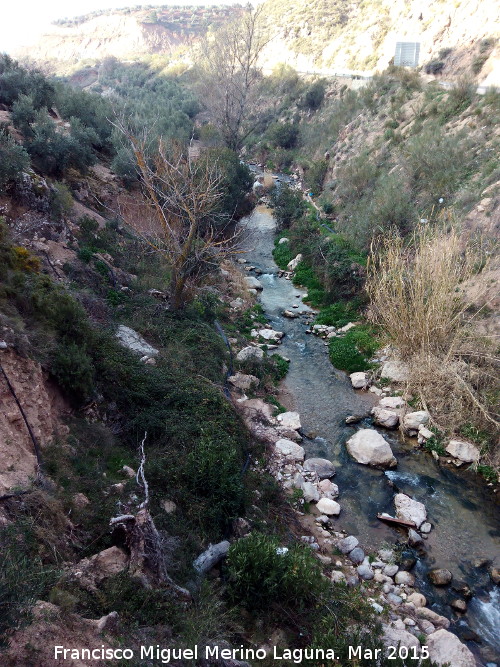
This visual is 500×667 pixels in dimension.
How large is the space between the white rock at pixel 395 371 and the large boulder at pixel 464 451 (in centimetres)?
214

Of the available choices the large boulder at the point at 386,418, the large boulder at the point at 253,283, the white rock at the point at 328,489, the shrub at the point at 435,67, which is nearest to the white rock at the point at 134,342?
the white rock at the point at 328,489

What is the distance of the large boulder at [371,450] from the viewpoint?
8.66 m

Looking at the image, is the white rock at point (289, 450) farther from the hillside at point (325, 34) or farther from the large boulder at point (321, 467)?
the hillside at point (325, 34)

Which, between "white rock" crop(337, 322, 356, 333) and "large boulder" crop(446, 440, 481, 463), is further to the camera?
"white rock" crop(337, 322, 356, 333)

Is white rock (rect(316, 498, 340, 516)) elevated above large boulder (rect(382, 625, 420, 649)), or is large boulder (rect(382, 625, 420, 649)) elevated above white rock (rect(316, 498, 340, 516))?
large boulder (rect(382, 625, 420, 649))

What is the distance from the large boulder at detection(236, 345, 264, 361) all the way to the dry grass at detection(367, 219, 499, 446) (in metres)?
3.37

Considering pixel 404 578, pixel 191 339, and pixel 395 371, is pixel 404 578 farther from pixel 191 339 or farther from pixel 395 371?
pixel 191 339

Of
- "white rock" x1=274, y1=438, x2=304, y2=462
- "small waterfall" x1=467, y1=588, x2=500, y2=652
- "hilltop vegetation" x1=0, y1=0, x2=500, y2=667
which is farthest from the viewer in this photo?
"white rock" x1=274, y1=438, x2=304, y2=462

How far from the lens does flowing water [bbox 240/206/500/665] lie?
6301 mm

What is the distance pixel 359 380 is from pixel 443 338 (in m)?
2.20

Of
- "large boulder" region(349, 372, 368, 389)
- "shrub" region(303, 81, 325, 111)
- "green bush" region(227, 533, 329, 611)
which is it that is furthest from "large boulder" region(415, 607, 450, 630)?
"shrub" region(303, 81, 325, 111)

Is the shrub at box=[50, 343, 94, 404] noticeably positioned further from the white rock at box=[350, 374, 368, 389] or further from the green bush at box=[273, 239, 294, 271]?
the green bush at box=[273, 239, 294, 271]

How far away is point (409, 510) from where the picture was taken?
7.54 m

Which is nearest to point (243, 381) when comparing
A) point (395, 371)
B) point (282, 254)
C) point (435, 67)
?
point (395, 371)
